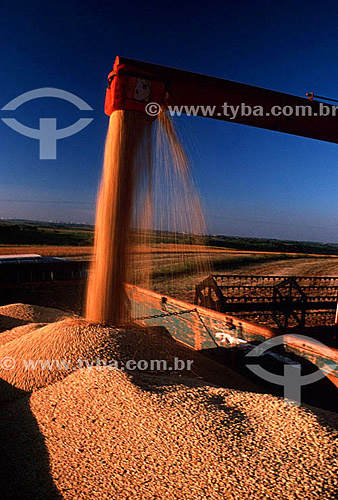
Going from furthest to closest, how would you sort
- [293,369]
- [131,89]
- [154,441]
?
[293,369], [131,89], [154,441]

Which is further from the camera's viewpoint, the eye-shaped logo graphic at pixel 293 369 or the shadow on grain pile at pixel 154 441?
the eye-shaped logo graphic at pixel 293 369

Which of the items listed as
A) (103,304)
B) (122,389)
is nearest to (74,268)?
(103,304)

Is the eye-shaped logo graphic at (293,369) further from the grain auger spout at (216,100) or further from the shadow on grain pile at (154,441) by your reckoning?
the grain auger spout at (216,100)

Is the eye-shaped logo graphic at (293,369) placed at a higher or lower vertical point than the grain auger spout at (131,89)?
lower

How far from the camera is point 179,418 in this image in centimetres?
138

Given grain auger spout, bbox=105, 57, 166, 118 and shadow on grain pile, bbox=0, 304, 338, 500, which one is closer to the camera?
shadow on grain pile, bbox=0, 304, 338, 500

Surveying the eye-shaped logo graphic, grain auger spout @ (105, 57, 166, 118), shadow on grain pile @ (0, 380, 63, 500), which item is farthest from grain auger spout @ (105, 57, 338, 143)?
shadow on grain pile @ (0, 380, 63, 500)

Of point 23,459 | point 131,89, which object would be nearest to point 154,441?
point 23,459

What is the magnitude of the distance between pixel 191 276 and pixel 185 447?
41.3 ft

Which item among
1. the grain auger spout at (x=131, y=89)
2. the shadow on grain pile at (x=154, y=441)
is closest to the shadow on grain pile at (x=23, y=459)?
the shadow on grain pile at (x=154, y=441)

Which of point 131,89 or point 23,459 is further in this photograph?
point 131,89

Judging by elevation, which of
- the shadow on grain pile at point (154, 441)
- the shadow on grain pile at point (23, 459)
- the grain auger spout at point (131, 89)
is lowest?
the shadow on grain pile at point (23, 459)

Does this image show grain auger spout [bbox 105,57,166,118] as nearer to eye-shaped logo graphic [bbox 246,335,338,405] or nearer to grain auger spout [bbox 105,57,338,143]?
grain auger spout [bbox 105,57,338,143]

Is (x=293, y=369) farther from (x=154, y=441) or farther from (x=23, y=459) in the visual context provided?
(x=23, y=459)
